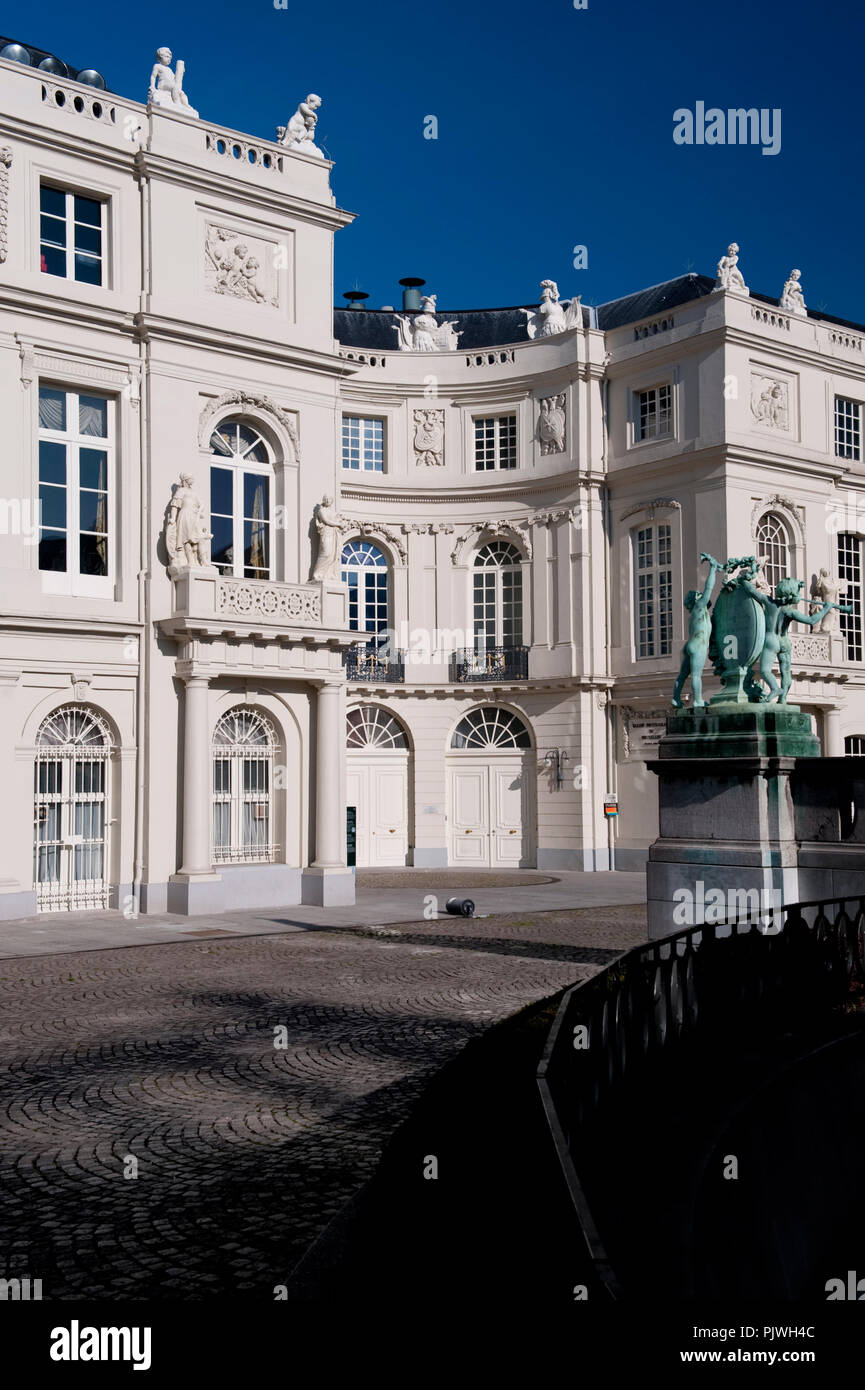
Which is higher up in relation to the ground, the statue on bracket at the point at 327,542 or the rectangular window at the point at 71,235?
the rectangular window at the point at 71,235

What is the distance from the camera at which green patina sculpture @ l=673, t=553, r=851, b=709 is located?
14617 mm

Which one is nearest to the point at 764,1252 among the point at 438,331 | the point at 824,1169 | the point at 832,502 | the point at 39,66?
the point at 824,1169

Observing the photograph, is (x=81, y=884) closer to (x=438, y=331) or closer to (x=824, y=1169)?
(x=824, y=1169)

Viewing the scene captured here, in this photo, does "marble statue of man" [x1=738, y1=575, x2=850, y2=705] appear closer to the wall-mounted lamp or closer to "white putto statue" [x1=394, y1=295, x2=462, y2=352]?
the wall-mounted lamp

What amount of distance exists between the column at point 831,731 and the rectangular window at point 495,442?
34.3 feet

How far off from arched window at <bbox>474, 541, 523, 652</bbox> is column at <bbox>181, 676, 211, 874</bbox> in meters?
13.1

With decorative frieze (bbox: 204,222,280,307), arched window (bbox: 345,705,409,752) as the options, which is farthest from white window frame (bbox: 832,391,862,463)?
decorative frieze (bbox: 204,222,280,307)

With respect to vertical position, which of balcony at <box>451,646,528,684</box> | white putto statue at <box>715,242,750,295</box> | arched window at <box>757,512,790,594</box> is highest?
white putto statue at <box>715,242,750,295</box>

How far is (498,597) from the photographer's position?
34750 millimetres

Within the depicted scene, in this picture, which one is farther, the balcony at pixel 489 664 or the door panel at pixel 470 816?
the door panel at pixel 470 816

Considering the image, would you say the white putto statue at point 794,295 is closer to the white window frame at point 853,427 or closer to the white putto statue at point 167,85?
the white window frame at point 853,427

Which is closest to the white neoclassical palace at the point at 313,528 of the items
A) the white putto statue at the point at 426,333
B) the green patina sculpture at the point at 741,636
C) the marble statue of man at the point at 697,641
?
the white putto statue at the point at 426,333

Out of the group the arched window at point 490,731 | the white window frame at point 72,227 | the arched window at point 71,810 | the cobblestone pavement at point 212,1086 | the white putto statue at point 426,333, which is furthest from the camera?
the white putto statue at point 426,333

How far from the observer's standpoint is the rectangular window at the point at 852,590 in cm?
3359
